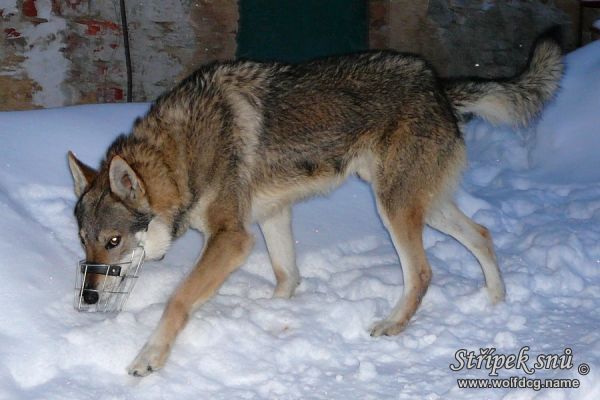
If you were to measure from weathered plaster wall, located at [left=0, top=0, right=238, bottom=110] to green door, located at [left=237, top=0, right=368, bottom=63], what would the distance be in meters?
0.29

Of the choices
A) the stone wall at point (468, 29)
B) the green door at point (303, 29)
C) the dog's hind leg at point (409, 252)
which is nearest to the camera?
the dog's hind leg at point (409, 252)

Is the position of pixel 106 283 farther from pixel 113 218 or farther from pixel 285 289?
pixel 285 289

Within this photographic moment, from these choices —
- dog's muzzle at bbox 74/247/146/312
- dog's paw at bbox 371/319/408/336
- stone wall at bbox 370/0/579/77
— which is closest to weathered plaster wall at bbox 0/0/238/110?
stone wall at bbox 370/0/579/77

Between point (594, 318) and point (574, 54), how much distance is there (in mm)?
4281

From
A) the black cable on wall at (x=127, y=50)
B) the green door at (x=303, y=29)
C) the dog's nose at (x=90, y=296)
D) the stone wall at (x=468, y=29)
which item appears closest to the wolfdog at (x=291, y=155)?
the dog's nose at (x=90, y=296)

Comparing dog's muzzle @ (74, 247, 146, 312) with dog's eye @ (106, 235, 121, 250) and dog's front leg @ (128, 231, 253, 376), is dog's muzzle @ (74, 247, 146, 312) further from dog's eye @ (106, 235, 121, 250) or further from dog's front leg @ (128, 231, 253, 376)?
dog's front leg @ (128, 231, 253, 376)

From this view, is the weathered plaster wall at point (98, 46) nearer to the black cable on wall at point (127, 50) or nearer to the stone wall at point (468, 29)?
the black cable on wall at point (127, 50)

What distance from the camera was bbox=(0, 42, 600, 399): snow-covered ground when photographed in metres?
4.05

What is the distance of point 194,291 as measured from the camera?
174 inches

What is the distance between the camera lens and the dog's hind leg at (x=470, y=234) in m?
5.08

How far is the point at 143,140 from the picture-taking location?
4.71 m

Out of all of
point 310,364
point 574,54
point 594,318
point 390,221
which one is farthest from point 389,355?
point 574,54

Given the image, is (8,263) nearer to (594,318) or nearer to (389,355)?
(389,355)

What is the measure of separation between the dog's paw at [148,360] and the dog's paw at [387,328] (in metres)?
1.23
